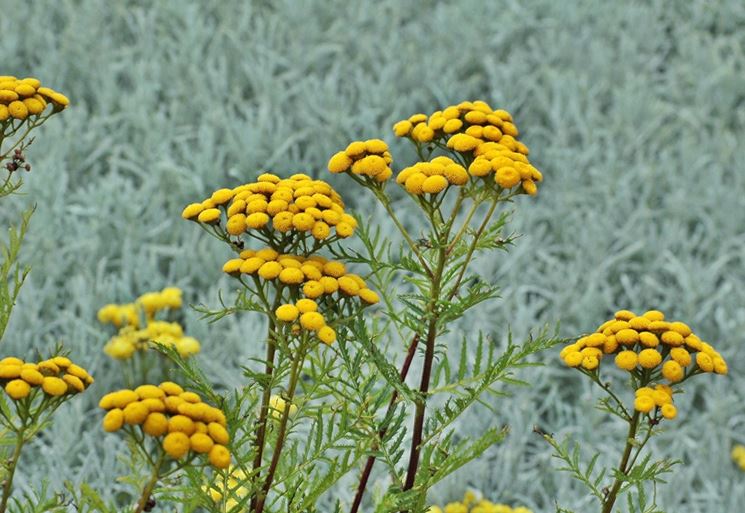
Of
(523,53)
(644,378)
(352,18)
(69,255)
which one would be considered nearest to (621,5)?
(523,53)

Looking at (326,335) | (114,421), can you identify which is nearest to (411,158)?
(326,335)

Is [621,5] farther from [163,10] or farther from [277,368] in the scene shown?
[277,368]

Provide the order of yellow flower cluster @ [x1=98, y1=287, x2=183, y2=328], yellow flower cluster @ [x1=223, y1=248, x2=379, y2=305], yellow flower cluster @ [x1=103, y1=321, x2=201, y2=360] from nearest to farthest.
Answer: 1. yellow flower cluster @ [x1=223, y1=248, x2=379, y2=305]
2. yellow flower cluster @ [x1=103, y1=321, x2=201, y2=360]
3. yellow flower cluster @ [x1=98, y1=287, x2=183, y2=328]

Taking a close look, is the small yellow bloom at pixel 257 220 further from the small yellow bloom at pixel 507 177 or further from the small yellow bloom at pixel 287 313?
the small yellow bloom at pixel 507 177

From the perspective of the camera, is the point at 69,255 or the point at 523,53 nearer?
the point at 69,255

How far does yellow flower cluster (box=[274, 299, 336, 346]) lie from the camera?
1297 millimetres

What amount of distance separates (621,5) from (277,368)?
5.08 metres

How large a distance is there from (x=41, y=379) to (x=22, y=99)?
51 centimetres

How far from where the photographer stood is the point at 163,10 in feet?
18.3

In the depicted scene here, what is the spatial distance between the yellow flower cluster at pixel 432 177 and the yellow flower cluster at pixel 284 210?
97 mm

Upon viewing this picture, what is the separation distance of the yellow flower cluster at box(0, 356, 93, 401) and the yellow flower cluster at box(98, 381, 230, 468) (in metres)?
0.12

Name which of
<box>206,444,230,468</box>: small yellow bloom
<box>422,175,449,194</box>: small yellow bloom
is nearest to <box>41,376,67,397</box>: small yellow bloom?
<box>206,444,230,468</box>: small yellow bloom

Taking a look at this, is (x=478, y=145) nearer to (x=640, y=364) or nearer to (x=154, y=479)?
(x=640, y=364)

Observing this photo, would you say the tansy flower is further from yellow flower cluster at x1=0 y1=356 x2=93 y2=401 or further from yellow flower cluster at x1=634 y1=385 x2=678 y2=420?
yellow flower cluster at x1=634 y1=385 x2=678 y2=420
